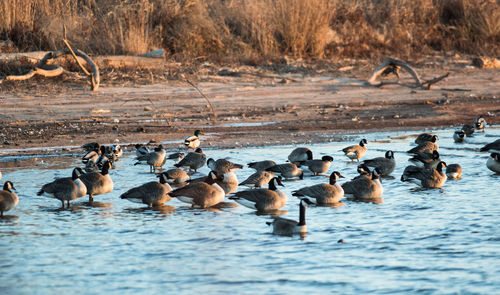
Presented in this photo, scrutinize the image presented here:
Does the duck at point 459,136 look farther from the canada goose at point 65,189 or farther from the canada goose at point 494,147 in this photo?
the canada goose at point 65,189

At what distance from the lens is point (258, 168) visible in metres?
12.5

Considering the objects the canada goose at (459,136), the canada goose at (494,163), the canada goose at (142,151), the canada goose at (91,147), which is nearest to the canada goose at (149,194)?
the canada goose at (142,151)

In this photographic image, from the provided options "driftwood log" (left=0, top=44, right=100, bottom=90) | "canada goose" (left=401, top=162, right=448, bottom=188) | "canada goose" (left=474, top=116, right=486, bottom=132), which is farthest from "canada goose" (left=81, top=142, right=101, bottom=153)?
"canada goose" (left=474, top=116, right=486, bottom=132)

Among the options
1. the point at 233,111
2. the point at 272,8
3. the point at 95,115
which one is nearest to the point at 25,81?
the point at 95,115

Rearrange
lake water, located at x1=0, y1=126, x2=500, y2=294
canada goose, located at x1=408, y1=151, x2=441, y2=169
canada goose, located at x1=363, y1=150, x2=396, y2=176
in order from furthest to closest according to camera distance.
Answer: canada goose, located at x1=408, y1=151, x2=441, y2=169 < canada goose, located at x1=363, y1=150, x2=396, y2=176 < lake water, located at x1=0, y1=126, x2=500, y2=294

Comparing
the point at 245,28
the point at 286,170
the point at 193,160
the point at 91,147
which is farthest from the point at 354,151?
the point at 245,28

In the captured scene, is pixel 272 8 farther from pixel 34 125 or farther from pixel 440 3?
pixel 34 125

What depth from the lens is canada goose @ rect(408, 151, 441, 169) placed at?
43.1 ft

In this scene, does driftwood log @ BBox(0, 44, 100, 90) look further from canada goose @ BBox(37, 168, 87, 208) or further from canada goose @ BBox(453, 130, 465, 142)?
canada goose @ BBox(453, 130, 465, 142)

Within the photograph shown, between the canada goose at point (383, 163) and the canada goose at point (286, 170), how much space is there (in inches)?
48.1

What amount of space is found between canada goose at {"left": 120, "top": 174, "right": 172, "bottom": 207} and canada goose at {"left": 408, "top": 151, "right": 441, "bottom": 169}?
4.88 metres

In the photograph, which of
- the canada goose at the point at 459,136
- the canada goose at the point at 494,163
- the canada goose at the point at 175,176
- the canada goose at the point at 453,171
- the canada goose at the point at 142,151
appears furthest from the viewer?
the canada goose at the point at 459,136

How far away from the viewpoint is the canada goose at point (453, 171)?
12312mm

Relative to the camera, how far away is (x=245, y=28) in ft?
76.8
